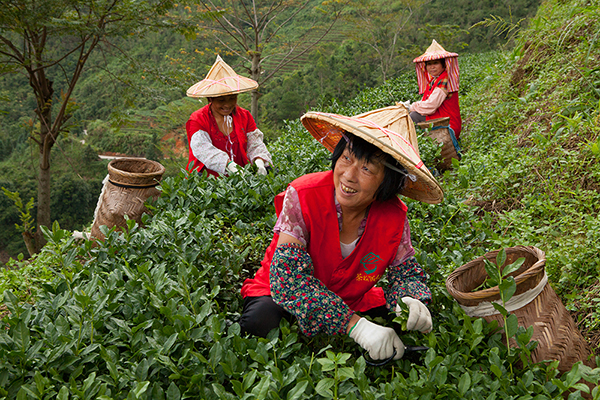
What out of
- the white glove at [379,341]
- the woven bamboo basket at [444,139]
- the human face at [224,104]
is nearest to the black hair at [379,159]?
the white glove at [379,341]

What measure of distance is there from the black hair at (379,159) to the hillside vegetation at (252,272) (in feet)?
1.66

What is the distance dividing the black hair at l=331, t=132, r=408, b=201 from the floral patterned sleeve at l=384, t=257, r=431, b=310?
0.40 metres

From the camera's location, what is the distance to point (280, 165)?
410cm

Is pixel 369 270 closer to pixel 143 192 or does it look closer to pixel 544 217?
pixel 544 217

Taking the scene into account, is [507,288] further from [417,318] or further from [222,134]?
[222,134]

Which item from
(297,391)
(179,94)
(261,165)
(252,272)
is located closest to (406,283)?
(297,391)

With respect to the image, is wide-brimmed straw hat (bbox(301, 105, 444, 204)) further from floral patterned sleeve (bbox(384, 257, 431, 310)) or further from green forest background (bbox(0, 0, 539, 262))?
green forest background (bbox(0, 0, 539, 262))

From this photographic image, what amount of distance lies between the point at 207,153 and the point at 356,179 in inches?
93.0

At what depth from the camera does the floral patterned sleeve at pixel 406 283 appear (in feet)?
6.70

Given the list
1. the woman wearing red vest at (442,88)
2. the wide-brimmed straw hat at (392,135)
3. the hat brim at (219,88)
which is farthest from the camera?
the woman wearing red vest at (442,88)

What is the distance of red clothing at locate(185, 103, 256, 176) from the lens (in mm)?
4031

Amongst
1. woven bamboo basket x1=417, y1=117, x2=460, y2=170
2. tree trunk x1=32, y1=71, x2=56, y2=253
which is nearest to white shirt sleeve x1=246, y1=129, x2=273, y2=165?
woven bamboo basket x1=417, y1=117, x2=460, y2=170

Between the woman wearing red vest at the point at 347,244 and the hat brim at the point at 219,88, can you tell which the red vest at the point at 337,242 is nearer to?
the woman wearing red vest at the point at 347,244

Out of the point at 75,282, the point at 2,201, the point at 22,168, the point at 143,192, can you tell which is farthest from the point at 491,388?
the point at 22,168
